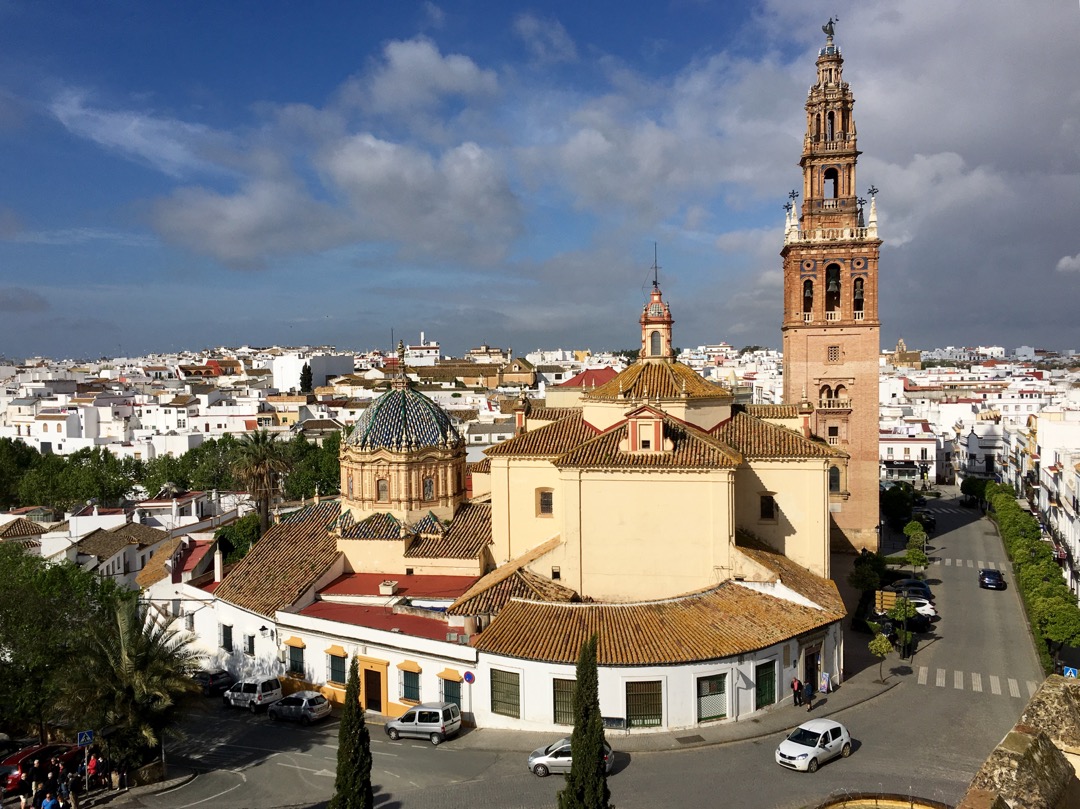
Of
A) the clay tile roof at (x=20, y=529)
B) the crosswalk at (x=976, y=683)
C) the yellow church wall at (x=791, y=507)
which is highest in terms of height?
the yellow church wall at (x=791, y=507)

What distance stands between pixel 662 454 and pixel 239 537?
30.7m

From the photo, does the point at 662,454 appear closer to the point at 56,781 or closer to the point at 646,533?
the point at 646,533

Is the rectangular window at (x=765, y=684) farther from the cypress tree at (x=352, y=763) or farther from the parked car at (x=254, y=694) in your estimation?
the parked car at (x=254, y=694)

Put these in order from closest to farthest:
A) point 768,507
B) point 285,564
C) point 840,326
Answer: point 768,507 < point 285,564 < point 840,326

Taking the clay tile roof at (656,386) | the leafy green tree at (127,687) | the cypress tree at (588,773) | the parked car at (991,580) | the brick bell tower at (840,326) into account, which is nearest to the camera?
the cypress tree at (588,773)

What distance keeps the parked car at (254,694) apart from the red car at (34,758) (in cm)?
490

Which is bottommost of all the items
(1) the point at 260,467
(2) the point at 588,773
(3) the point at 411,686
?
(3) the point at 411,686

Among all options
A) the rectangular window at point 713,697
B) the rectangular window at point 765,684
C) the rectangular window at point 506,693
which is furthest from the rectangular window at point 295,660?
the rectangular window at point 765,684

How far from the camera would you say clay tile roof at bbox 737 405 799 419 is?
115ft

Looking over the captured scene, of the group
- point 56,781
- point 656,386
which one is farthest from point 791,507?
point 56,781

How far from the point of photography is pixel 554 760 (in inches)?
838

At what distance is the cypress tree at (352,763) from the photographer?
57.2 ft

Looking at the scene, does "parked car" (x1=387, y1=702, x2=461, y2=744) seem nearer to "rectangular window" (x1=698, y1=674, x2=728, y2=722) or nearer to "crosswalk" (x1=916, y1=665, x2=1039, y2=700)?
"rectangular window" (x1=698, y1=674, x2=728, y2=722)

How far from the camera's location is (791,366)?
150ft
